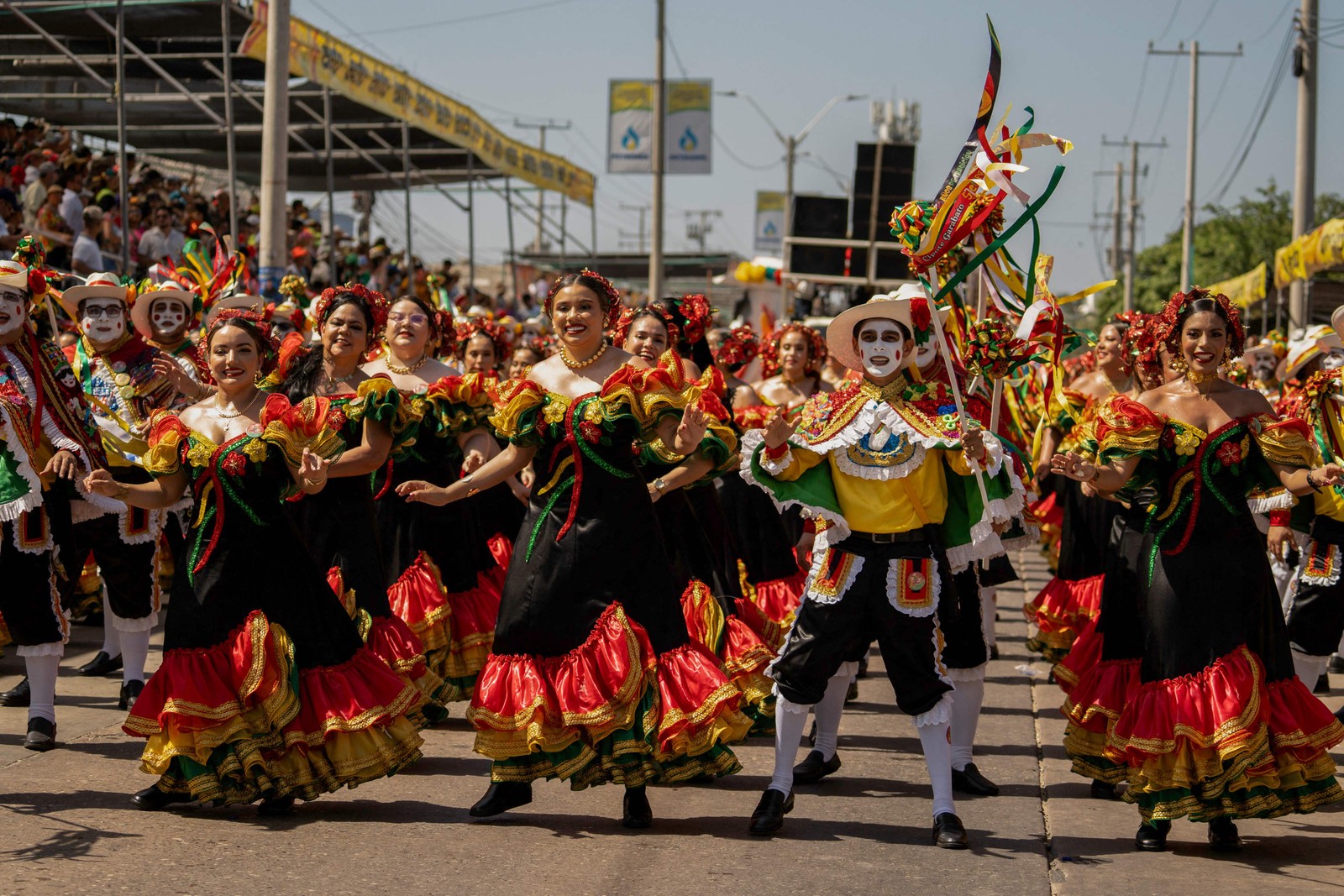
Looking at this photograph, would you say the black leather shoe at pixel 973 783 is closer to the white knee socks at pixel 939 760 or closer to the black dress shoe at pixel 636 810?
the white knee socks at pixel 939 760

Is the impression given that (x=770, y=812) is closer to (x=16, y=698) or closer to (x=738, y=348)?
(x=16, y=698)

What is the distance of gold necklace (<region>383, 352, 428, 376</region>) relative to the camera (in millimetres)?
8367

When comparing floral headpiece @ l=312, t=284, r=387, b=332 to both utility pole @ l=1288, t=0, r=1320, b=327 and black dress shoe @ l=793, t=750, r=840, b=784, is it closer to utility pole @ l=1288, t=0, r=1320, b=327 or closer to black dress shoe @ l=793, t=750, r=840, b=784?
black dress shoe @ l=793, t=750, r=840, b=784

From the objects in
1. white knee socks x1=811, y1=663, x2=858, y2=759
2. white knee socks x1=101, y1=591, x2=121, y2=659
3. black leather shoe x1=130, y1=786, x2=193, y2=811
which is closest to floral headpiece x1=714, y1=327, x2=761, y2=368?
white knee socks x1=811, y1=663, x2=858, y2=759

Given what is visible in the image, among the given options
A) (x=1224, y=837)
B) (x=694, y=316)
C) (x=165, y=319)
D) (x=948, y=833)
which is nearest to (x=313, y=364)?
(x=165, y=319)

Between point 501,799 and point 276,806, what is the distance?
858mm

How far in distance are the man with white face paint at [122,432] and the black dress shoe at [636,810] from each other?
3261 mm

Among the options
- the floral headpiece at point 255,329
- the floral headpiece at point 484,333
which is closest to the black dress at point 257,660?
the floral headpiece at point 255,329

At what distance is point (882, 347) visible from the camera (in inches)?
251

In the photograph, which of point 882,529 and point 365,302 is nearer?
point 882,529

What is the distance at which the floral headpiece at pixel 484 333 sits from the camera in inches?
425

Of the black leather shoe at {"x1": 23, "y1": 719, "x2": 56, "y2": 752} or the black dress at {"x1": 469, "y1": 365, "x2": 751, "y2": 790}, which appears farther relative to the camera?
the black leather shoe at {"x1": 23, "y1": 719, "x2": 56, "y2": 752}

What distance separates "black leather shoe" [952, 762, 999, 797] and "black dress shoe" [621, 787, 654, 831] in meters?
1.56

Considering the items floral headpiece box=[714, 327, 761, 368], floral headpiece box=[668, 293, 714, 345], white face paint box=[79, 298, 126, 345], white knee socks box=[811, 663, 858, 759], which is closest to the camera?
white knee socks box=[811, 663, 858, 759]
